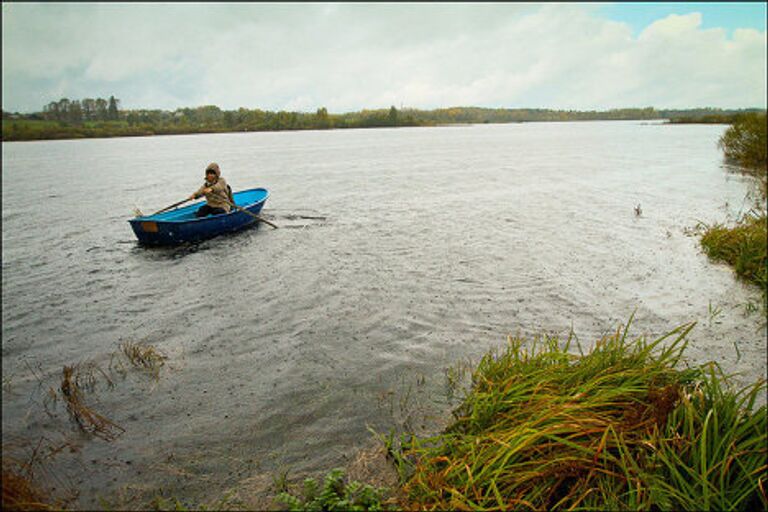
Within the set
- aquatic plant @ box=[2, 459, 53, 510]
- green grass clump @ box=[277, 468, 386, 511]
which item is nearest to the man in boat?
aquatic plant @ box=[2, 459, 53, 510]

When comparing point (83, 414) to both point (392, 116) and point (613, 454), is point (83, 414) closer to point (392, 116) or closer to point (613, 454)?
point (613, 454)

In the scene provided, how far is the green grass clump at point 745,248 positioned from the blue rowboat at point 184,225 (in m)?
17.1

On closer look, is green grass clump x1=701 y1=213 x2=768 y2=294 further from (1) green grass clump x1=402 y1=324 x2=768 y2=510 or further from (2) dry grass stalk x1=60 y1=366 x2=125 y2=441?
(2) dry grass stalk x1=60 y1=366 x2=125 y2=441

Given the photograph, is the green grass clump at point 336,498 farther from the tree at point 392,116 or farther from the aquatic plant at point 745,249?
the tree at point 392,116

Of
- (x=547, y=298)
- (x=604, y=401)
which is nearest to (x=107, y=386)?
(x=604, y=401)

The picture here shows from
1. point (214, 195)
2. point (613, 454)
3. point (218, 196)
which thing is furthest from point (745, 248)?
point (214, 195)

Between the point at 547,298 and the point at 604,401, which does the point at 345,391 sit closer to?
the point at 604,401

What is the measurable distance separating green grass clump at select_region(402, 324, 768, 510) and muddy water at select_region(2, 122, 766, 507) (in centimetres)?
190

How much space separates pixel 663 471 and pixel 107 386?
827 cm

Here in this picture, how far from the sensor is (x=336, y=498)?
4.52 metres

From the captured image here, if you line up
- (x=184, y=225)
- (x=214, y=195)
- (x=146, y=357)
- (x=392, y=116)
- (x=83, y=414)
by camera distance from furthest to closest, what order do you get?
1. (x=392, y=116)
2. (x=214, y=195)
3. (x=184, y=225)
4. (x=146, y=357)
5. (x=83, y=414)

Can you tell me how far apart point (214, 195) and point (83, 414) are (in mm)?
11500

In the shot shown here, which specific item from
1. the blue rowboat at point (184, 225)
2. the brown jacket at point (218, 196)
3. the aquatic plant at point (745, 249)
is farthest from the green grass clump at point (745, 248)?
the brown jacket at point (218, 196)

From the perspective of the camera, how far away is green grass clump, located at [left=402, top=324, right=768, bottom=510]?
12.4 ft
